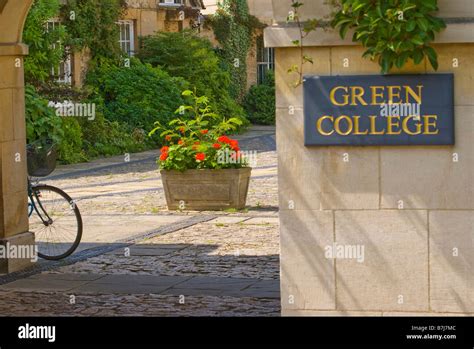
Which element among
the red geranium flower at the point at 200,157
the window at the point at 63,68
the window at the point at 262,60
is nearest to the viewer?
the red geranium flower at the point at 200,157

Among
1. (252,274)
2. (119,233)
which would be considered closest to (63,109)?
(119,233)

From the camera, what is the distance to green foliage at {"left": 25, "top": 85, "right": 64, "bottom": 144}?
20.0 meters

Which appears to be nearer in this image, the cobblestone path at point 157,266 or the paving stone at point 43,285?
the cobblestone path at point 157,266

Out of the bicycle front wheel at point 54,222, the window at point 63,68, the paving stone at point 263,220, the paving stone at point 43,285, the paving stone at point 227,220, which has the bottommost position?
the paving stone at point 43,285

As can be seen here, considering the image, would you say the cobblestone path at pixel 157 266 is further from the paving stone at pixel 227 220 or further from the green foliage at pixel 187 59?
the green foliage at pixel 187 59

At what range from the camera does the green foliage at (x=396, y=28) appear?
6223mm

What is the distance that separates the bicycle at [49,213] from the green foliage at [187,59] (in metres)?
16.7

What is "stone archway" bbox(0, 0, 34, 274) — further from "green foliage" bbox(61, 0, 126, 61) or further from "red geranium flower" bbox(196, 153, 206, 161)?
"green foliage" bbox(61, 0, 126, 61)

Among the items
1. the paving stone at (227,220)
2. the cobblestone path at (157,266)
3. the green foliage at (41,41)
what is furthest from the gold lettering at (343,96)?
the green foliage at (41,41)

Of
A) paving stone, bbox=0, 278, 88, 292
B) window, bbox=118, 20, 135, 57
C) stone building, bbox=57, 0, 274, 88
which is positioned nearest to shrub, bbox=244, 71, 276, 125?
stone building, bbox=57, 0, 274, 88

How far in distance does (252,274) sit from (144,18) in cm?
1989

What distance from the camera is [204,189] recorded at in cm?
1362

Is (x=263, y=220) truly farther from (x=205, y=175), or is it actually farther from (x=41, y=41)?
(x=41, y=41)
